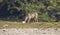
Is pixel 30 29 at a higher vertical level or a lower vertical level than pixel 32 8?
higher

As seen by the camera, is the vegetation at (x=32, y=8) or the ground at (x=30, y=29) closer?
the ground at (x=30, y=29)

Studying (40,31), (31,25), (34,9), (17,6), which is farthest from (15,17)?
(40,31)

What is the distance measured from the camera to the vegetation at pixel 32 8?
2103 centimetres

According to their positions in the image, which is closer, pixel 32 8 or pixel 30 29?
pixel 30 29

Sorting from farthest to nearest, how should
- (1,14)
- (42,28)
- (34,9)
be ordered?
(1,14) < (34,9) < (42,28)

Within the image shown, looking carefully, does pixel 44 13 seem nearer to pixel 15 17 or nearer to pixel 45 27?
pixel 15 17

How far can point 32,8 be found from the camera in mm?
20875

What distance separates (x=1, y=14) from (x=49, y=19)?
551 centimetres

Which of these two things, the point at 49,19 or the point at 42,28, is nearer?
the point at 42,28

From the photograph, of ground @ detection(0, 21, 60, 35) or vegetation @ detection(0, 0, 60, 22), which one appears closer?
ground @ detection(0, 21, 60, 35)

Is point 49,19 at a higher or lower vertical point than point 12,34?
lower

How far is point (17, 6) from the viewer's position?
2222 cm

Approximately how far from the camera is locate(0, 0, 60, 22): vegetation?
2103 centimetres

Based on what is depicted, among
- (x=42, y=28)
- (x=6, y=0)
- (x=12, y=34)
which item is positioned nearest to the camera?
(x=12, y=34)
